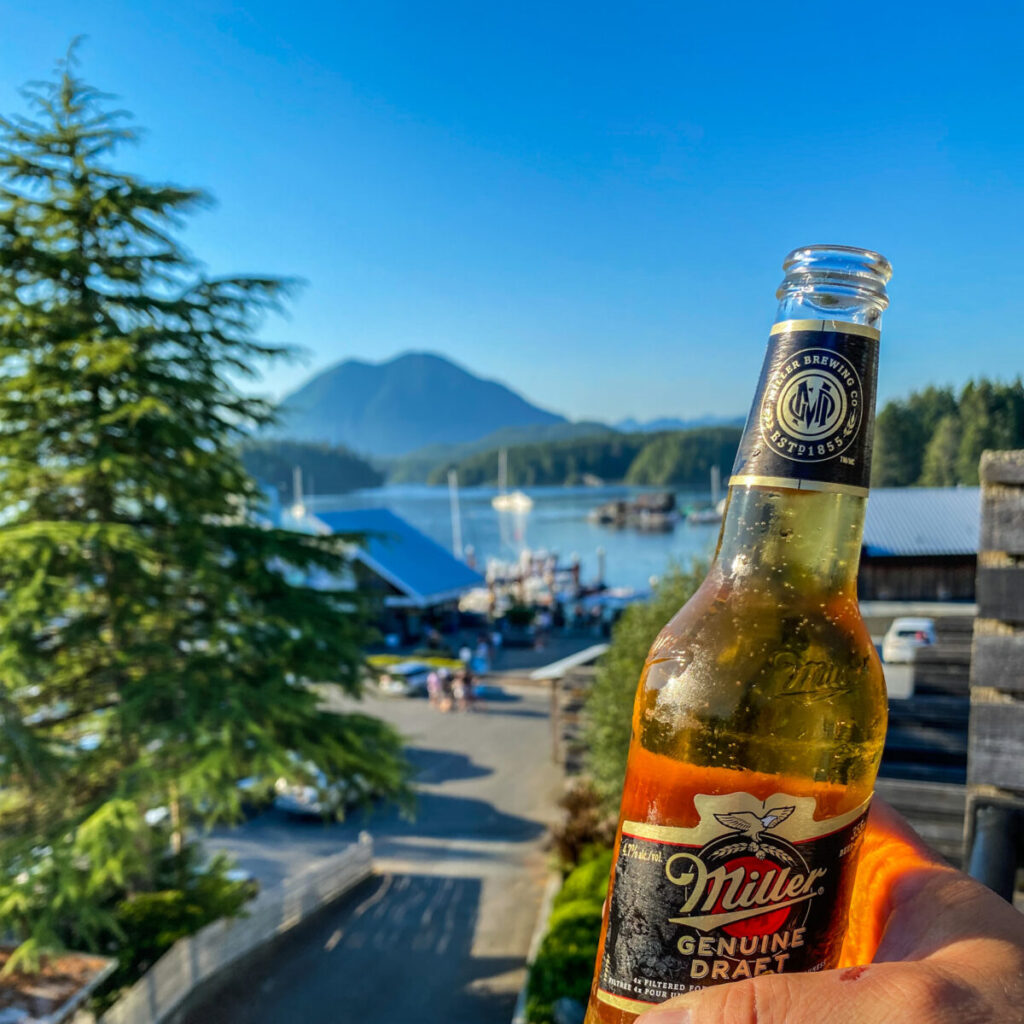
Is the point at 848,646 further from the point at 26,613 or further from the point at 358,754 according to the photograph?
the point at 358,754

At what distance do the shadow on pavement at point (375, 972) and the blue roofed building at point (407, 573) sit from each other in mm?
16155

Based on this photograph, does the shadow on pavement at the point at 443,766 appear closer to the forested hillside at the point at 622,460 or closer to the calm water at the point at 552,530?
the forested hillside at the point at 622,460

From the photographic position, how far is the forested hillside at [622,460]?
38.4 feet

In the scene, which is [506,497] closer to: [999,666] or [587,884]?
[587,884]

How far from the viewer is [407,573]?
27.1m

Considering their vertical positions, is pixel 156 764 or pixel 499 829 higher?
pixel 156 764

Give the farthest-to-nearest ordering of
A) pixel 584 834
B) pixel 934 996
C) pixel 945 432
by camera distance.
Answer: pixel 584 834 < pixel 945 432 < pixel 934 996

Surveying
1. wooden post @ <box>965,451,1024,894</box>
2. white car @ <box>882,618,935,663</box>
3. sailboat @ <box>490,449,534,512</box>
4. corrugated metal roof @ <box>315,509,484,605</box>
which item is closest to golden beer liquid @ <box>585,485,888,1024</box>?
wooden post @ <box>965,451,1024,894</box>

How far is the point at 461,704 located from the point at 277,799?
686cm

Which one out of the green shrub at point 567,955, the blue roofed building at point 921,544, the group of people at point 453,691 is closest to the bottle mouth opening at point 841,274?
the blue roofed building at point 921,544

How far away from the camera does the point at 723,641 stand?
1190mm

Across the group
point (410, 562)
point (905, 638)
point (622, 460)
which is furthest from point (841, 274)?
point (410, 562)

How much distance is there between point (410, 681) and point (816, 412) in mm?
21652

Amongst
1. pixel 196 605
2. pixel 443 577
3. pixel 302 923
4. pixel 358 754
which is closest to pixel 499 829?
pixel 302 923
